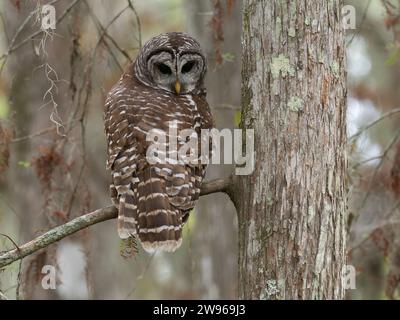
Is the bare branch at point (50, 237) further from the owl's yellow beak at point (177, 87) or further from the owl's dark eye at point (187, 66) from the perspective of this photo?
the owl's dark eye at point (187, 66)

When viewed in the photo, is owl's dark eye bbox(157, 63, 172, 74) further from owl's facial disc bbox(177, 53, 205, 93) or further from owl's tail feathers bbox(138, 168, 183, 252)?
owl's tail feathers bbox(138, 168, 183, 252)

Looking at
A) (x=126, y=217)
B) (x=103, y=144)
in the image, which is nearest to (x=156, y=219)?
(x=126, y=217)

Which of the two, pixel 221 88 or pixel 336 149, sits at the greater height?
pixel 221 88

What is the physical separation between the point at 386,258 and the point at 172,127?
6.51 feet

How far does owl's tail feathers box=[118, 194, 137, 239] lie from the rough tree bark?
71 centimetres

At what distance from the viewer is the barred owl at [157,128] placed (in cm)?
461

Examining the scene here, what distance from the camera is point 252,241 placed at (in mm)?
4195

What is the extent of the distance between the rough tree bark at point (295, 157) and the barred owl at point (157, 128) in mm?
559

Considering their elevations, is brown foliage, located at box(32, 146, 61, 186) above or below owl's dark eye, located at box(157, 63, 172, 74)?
below

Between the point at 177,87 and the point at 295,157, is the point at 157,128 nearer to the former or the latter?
the point at 177,87

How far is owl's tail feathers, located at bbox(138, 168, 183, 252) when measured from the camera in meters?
4.56

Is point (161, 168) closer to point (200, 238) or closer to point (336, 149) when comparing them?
point (336, 149)

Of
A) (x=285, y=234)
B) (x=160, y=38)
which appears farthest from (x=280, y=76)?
(x=160, y=38)

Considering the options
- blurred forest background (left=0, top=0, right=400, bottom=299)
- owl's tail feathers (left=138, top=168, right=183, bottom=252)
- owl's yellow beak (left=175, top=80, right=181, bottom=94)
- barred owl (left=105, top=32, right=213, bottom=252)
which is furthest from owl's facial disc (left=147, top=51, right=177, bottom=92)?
owl's tail feathers (left=138, top=168, right=183, bottom=252)
